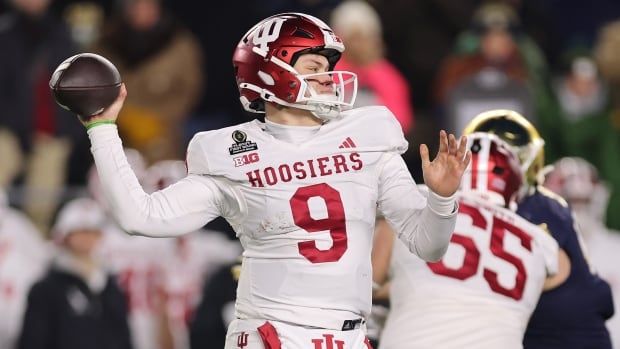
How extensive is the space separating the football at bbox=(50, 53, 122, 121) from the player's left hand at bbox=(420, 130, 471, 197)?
3.58ft

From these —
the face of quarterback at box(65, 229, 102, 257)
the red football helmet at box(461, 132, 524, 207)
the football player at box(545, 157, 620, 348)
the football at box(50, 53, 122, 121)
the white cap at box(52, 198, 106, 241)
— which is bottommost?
the football player at box(545, 157, 620, 348)

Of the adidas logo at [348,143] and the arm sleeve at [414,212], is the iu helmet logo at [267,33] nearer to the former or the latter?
the adidas logo at [348,143]

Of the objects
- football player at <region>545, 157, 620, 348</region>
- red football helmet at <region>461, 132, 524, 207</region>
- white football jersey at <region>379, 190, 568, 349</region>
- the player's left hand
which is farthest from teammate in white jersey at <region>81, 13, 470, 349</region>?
football player at <region>545, 157, 620, 348</region>

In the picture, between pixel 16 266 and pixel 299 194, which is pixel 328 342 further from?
pixel 16 266

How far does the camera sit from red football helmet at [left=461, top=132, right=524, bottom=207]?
6.93 meters

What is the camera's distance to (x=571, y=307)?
275 inches

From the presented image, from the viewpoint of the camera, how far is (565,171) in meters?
11.3

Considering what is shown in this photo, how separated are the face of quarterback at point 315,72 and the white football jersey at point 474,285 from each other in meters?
1.09

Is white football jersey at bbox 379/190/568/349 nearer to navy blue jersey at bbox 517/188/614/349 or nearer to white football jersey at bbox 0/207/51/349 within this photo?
navy blue jersey at bbox 517/188/614/349

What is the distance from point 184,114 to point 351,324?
6.77 metres

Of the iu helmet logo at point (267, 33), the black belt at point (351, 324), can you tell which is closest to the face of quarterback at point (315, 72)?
the iu helmet logo at point (267, 33)

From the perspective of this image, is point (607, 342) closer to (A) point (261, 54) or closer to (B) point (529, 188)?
(B) point (529, 188)

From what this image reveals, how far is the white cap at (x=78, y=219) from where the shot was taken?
10422 millimetres

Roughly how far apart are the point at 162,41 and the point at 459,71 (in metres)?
2.22
